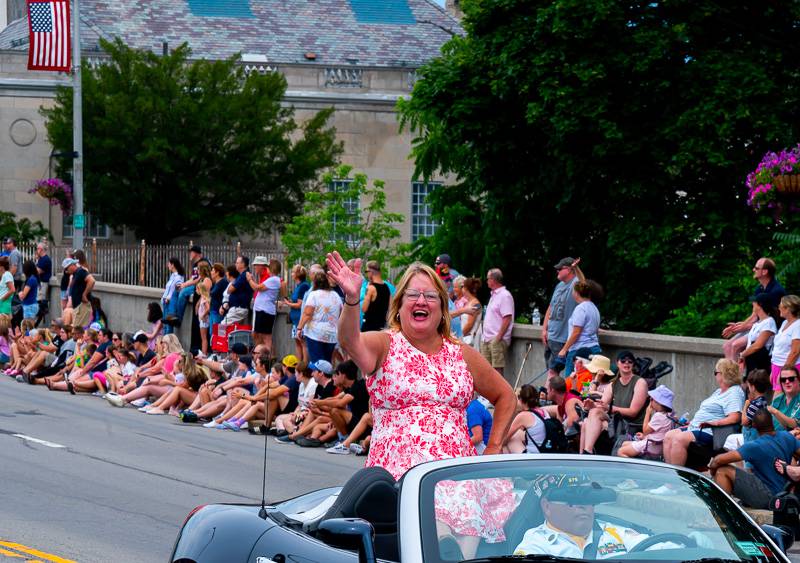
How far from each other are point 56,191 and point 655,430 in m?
38.4

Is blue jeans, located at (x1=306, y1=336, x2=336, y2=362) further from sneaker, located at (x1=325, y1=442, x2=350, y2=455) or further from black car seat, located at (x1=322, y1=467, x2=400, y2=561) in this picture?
black car seat, located at (x1=322, y1=467, x2=400, y2=561)

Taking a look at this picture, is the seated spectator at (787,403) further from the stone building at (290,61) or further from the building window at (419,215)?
the building window at (419,215)

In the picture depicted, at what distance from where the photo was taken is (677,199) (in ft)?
89.3

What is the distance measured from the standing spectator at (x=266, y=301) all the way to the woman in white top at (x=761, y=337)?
980 cm

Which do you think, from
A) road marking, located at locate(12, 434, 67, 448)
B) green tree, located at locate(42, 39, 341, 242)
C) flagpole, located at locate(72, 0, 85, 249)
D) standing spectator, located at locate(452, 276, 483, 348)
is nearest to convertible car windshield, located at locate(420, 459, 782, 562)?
road marking, located at locate(12, 434, 67, 448)

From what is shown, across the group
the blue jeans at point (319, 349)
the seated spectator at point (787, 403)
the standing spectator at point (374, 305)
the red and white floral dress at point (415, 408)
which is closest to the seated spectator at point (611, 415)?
the seated spectator at point (787, 403)

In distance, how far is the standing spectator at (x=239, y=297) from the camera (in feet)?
76.0

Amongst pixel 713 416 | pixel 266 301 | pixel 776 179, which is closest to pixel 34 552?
pixel 713 416

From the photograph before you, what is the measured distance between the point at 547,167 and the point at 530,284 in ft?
13.0

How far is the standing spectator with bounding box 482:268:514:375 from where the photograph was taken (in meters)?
18.4

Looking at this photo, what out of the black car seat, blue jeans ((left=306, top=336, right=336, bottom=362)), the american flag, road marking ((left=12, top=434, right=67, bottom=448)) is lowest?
road marking ((left=12, top=434, right=67, bottom=448))

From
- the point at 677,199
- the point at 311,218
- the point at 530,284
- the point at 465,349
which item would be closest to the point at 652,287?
the point at 677,199

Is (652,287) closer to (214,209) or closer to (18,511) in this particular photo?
(18,511)

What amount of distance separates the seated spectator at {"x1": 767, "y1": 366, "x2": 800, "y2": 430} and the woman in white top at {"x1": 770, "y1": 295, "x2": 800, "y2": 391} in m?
0.68
